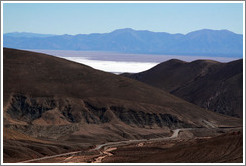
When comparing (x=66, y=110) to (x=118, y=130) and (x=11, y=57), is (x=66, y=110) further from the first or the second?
(x=11, y=57)

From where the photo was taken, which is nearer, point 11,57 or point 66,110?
point 66,110

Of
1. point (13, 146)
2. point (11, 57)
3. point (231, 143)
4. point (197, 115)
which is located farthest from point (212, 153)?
point (11, 57)

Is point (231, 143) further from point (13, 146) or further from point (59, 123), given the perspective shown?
point (59, 123)

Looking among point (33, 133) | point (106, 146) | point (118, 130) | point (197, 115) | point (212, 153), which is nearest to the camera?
point (212, 153)

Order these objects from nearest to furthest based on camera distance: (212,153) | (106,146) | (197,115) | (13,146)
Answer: (212,153)
(13,146)
(106,146)
(197,115)

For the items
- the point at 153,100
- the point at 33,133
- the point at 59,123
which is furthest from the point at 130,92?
the point at 33,133

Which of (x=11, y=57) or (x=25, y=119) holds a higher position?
(x=11, y=57)
